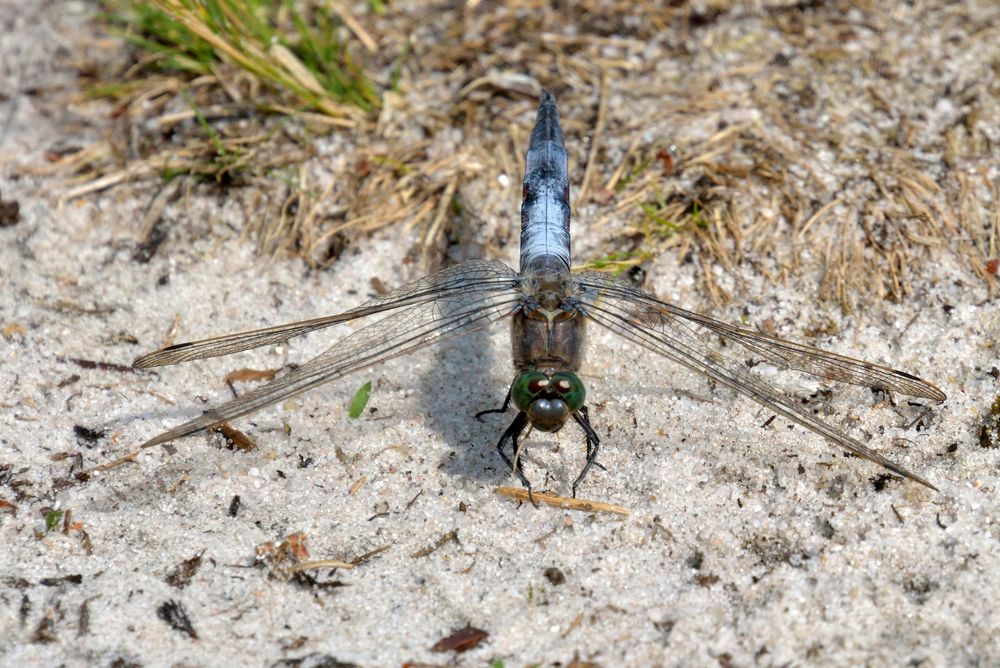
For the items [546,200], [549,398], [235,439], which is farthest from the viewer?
[546,200]

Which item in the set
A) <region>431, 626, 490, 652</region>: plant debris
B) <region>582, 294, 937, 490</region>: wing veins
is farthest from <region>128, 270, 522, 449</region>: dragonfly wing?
<region>431, 626, 490, 652</region>: plant debris

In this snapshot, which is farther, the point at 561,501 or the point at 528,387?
the point at 561,501

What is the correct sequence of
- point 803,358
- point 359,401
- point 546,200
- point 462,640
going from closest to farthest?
point 462,640
point 803,358
point 359,401
point 546,200

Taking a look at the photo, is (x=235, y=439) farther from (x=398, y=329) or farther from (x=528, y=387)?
(x=528, y=387)

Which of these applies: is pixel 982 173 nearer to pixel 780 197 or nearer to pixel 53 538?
pixel 780 197

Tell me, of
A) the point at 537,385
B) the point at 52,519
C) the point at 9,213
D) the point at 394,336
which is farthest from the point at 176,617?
the point at 9,213

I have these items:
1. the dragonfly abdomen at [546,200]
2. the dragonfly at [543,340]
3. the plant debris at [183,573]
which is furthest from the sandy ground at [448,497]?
the dragonfly abdomen at [546,200]
